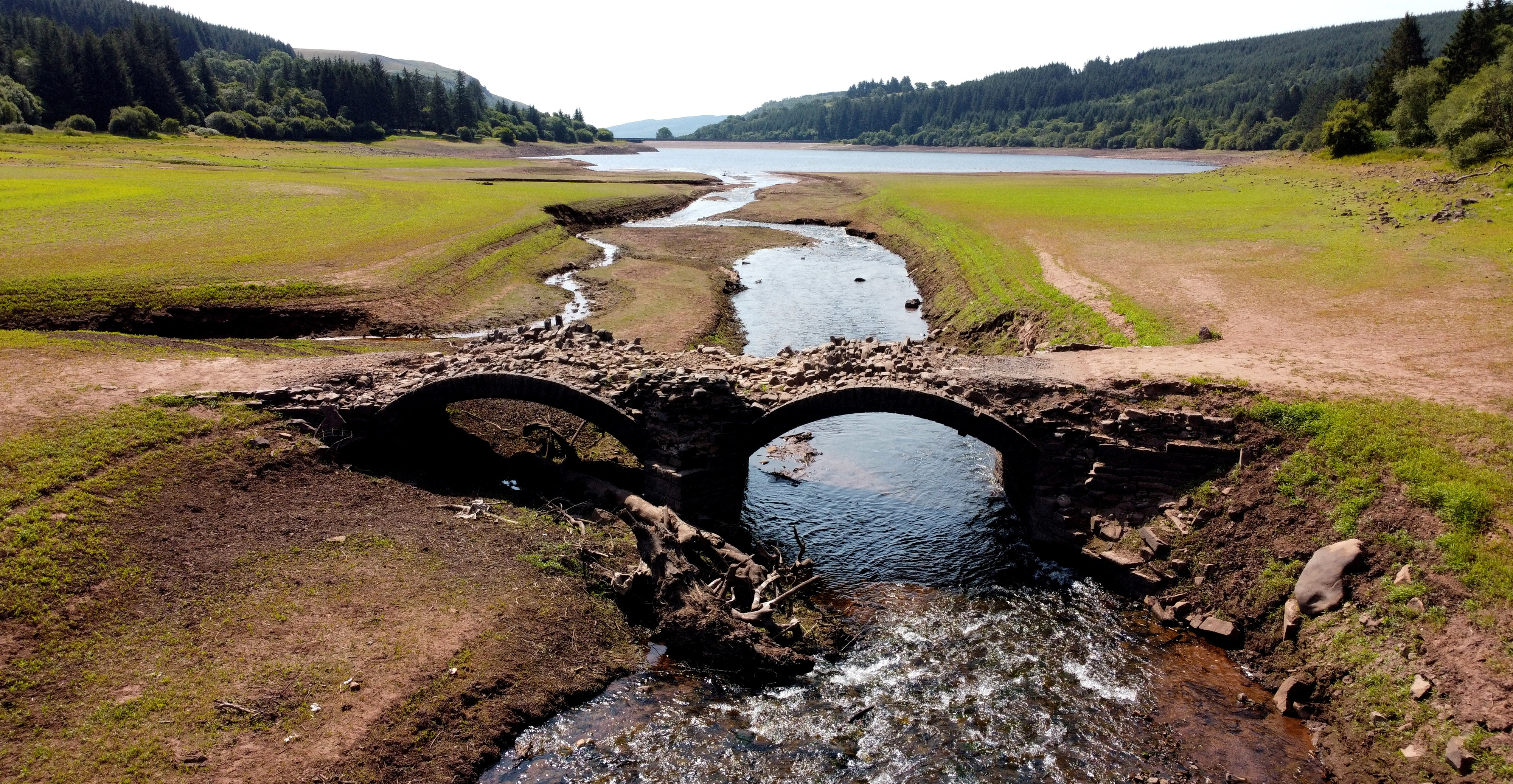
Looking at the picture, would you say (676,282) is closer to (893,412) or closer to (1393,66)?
(893,412)

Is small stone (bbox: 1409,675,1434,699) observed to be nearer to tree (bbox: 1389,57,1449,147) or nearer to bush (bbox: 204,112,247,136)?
tree (bbox: 1389,57,1449,147)

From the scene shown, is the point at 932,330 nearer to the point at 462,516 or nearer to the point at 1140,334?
the point at 1140,334

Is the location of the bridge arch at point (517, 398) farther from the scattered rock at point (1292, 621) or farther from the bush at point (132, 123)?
the bush at point (132, 123)

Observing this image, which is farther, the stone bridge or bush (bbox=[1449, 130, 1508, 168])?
bush (bbox=[1449, 130, 1508, 168])

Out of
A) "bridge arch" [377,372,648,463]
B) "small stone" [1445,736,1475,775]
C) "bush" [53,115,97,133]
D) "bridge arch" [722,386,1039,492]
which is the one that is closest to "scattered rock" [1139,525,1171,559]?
"bridge arch" [722,386,1039,492]

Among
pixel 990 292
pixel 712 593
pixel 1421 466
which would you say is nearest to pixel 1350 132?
pixel 990 292

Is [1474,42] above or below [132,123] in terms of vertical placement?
above

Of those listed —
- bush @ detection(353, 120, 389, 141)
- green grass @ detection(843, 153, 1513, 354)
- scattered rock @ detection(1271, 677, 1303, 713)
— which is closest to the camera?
scattered rock @ detection(1271, 677, 1303, 713)
